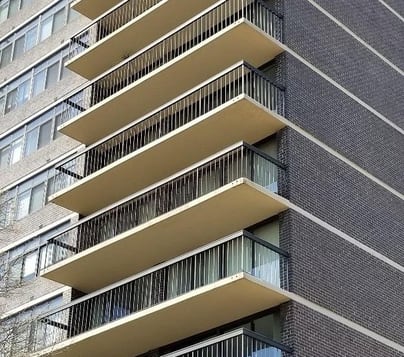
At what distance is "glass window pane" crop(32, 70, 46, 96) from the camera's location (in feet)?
109

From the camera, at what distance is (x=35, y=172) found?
3091 centimetres

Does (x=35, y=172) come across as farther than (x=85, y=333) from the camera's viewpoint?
Yes

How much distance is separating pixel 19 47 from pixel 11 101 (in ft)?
8.70

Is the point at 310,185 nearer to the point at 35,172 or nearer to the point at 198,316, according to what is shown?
the point at 198,316

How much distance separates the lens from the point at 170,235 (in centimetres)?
2333

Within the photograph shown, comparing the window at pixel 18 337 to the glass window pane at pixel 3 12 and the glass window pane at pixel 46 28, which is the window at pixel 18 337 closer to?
the glass window pane at pixel 46 28

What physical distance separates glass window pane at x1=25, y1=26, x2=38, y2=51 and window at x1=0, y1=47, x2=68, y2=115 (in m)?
1.37

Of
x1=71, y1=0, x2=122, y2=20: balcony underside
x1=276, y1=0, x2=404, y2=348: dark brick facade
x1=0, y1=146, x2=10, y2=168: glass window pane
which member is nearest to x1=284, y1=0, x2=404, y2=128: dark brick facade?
x1=276, y1=0, x2=404, y2=348: dark brick facade

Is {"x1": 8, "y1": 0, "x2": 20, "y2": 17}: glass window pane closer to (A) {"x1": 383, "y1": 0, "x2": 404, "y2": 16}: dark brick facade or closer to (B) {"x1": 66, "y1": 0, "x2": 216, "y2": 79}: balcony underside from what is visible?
(B) {"x1": 66, "y1": 0, "x2": 216, "y2": 79}: balcony underside

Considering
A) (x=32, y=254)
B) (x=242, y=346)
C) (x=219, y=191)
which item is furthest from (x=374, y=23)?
(x=242, y=346)

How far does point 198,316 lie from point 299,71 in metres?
7.47

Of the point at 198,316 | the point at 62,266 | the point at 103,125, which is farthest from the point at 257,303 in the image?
the point at 103,125

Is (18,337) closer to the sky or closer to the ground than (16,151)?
closer to the ground

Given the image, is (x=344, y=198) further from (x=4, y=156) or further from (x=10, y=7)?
(x=10, y=7)
